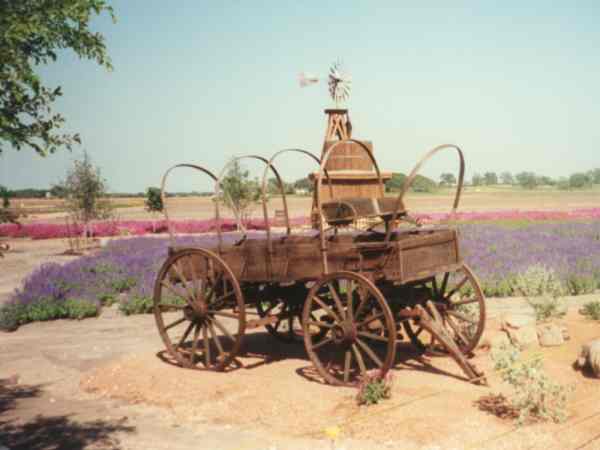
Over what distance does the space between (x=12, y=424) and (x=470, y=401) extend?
4467 mm

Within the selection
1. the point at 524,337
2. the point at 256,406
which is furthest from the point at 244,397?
the point at 524,337

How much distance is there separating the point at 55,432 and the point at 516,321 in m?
5.60

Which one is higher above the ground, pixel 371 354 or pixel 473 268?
pixel 371 354

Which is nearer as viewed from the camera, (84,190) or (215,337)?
(215,337)

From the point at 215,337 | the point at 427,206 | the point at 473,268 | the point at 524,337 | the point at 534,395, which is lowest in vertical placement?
the point at 427,206

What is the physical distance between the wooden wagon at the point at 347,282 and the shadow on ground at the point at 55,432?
167cm

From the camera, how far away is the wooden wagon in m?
6.18

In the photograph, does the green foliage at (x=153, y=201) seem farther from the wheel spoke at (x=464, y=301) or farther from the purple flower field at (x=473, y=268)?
the wheel spoke at (x=464, y=301)

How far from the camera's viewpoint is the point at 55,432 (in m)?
5.65

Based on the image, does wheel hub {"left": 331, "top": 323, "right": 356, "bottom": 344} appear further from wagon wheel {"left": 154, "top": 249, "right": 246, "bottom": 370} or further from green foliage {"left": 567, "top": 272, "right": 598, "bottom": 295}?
green foliage {"left": 567, "top": 272, "right": 598, "bottom": 295}

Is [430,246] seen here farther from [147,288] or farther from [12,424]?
[147,288]

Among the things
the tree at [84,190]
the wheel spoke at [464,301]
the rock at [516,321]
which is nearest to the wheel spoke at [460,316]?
the wheel spoke at [464,301]

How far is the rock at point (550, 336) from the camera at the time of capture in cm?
732

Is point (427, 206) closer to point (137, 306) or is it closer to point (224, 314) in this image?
point (137, 306)
